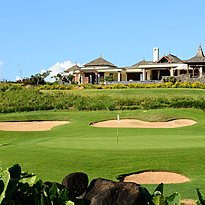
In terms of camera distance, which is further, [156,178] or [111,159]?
[111,159]

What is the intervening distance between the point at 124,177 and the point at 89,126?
1762 centimetres

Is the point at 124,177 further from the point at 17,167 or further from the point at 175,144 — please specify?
the point at 17,167

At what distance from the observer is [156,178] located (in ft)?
44.4

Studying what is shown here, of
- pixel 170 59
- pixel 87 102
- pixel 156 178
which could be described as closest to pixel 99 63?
pixel 170 59

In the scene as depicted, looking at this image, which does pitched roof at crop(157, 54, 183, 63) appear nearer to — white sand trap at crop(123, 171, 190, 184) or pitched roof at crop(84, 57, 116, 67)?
pitched roof at crop(84, 57, 116, 67)

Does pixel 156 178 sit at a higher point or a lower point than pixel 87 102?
lower

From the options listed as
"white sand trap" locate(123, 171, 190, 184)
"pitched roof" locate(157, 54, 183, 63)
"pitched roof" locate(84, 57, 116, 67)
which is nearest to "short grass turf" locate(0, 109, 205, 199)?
"white sand trap" locate(123, 171, 190, 184)

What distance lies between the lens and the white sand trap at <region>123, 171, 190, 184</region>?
13.1m

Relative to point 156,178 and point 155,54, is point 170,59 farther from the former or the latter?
point 156,178

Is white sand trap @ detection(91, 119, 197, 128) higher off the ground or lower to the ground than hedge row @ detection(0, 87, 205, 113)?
lower

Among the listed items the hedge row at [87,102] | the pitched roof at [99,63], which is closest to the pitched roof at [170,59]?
the pitched roof at [99,63]

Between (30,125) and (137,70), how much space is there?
164 feet

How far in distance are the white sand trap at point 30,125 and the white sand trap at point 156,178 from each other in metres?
18.8

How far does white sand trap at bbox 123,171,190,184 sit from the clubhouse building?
56.0 meters
